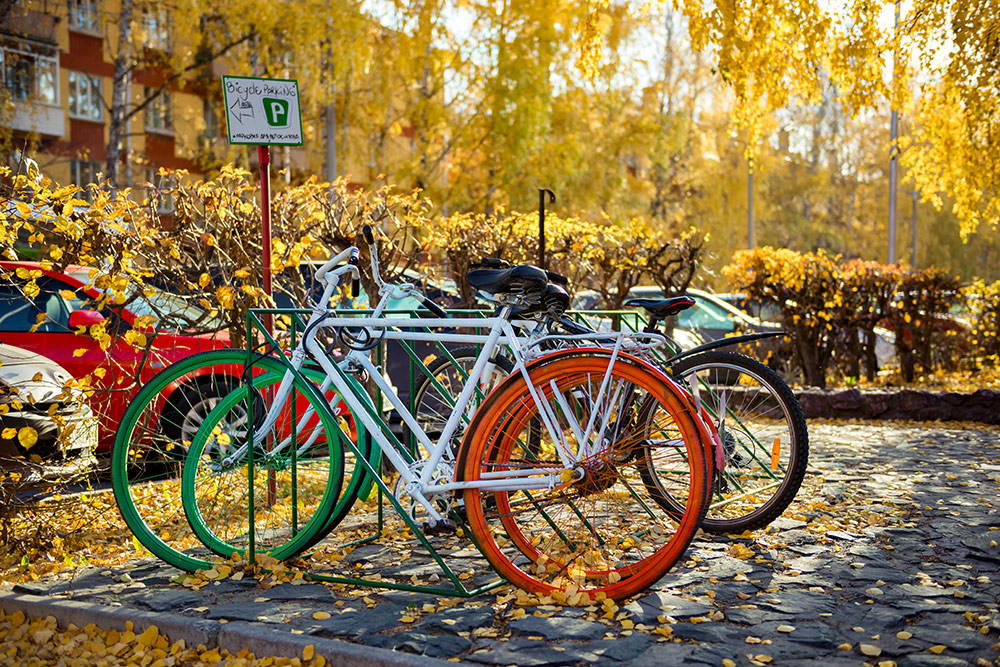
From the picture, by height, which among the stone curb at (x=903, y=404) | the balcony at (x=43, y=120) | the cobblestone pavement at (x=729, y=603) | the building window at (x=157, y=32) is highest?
the building window at (x=157, y=32)

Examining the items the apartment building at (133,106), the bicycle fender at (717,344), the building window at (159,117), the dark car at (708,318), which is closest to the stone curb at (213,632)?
the bicycle fender at (717,344)

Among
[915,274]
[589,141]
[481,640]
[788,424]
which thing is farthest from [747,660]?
[589,141]

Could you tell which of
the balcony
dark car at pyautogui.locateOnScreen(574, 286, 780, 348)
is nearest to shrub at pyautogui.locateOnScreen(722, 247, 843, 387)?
dark car at pyautogui.locateOnScreen(574, 286, 780, 348)

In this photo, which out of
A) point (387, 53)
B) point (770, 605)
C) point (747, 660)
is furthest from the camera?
point (387, 53)

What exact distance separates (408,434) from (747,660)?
6.53 ft

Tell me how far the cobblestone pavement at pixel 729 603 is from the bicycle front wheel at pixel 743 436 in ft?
0.56

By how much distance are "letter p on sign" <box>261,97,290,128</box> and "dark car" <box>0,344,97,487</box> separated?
1727 millimetres

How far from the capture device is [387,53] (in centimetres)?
2197

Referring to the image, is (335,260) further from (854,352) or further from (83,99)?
(83,99)

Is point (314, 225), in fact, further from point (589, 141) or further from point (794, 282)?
point (589, 141)

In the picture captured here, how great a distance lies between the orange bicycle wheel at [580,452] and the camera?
146 inches

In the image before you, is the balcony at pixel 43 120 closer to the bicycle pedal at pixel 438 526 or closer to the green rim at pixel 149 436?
the green rim at pixel 149 436

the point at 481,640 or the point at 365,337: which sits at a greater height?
the point at 365,337

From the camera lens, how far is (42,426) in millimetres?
5227
